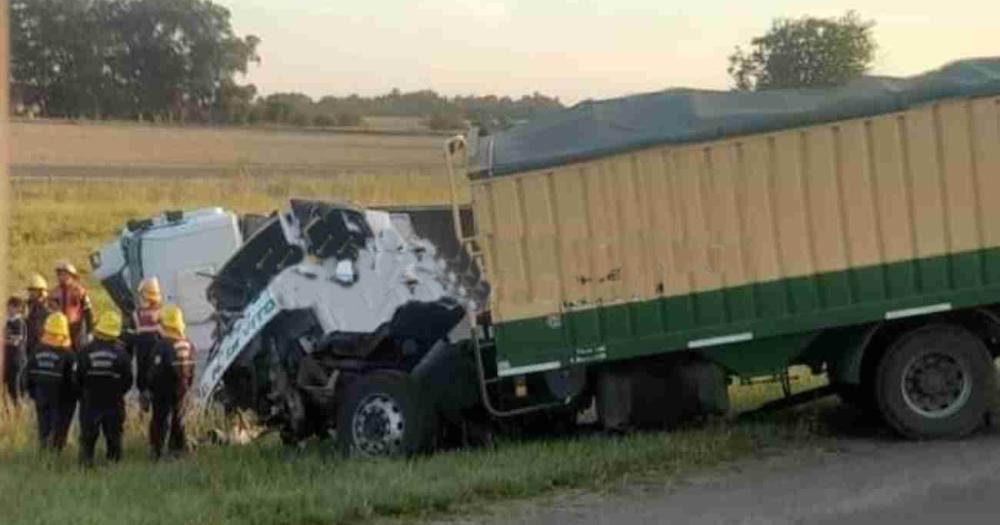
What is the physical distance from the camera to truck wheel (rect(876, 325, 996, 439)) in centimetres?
1129

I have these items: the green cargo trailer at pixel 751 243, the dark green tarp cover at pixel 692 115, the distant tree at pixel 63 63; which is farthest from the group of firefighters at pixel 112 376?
the distant tree at pixel 63 63

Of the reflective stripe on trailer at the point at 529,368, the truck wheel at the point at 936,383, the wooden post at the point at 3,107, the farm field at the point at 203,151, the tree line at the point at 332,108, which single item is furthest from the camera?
the tree line at the point at 332,108

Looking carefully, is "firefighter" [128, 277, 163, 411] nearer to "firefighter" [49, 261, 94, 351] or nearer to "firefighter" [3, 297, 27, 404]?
"firefighter" [49, 261, 94, 351]

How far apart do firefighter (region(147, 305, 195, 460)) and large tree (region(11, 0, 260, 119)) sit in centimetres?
8071

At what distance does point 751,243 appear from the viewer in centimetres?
1134

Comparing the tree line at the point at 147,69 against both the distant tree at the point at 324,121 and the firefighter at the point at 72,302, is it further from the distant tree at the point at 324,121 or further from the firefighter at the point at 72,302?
the firefighter at the point at 72,302

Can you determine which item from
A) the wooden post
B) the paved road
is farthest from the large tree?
the wooden post

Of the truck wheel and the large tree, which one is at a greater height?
the large tree

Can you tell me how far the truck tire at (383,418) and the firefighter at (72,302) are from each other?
5244mm

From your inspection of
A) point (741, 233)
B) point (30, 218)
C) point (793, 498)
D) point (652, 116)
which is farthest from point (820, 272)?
point (30, 218)

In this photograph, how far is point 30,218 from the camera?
36.0m

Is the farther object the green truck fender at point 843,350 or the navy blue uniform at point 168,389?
the navy blue uniform at point 168,389

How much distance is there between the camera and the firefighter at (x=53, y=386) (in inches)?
543

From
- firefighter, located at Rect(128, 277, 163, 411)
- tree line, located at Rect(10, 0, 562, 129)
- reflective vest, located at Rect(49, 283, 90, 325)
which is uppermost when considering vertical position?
tree line, located at Rect(10, 0, 562, 129)
